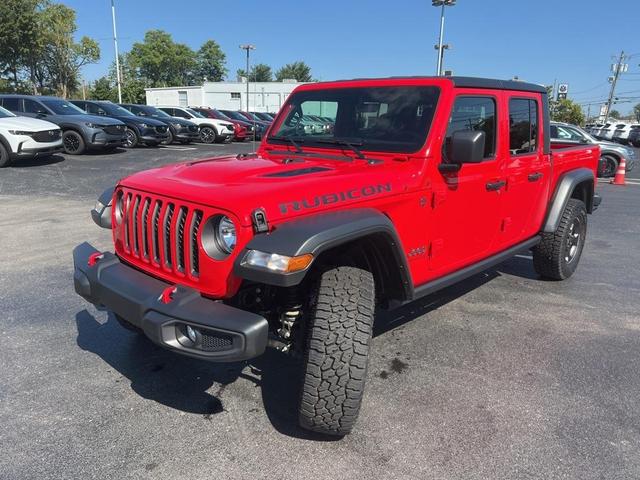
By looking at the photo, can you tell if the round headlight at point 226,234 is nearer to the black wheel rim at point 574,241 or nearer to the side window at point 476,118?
the side window at point 476,118

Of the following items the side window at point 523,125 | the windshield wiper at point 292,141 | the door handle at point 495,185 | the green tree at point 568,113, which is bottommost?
the door handle at point 495,185

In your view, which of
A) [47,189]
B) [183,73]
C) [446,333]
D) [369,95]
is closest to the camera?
[369,95]

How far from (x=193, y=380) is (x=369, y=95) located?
2302mm

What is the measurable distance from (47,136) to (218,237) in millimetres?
11439

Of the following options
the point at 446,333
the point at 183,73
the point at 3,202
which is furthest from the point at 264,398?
the point at 183,73

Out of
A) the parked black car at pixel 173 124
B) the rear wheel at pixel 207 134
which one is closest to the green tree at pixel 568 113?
the rear wheel at pixel 207 134

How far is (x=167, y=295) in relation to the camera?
7.77 feet

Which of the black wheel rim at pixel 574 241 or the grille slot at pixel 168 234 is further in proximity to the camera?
the black wheel rim at pixel 574 241

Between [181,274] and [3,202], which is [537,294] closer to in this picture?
[181,274]

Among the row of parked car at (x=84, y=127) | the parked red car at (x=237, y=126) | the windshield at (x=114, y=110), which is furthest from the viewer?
the parked red car at (x=237, y=126)

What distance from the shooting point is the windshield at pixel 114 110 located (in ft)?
54.1

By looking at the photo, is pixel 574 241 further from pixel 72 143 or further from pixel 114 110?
pixel 114 110

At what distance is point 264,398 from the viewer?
2912 mm

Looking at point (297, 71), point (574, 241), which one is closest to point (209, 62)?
point (297, 71)
